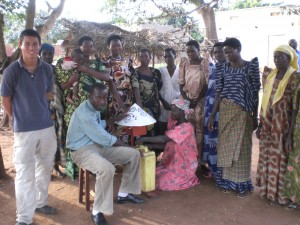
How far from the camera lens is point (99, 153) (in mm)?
3553

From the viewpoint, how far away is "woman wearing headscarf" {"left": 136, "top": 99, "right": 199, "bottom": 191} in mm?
4199

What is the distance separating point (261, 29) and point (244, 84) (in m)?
18.8

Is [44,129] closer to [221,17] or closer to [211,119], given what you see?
[211,119]

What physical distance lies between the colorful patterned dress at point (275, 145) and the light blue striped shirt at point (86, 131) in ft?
5.57

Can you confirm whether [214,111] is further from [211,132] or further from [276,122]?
[276,122]

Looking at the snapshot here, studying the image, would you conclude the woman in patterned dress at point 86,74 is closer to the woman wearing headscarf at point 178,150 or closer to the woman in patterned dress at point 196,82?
the woman wearing headscarf at point 178,150

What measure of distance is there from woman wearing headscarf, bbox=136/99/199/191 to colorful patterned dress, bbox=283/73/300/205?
1174 mm

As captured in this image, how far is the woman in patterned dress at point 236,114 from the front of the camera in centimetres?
378

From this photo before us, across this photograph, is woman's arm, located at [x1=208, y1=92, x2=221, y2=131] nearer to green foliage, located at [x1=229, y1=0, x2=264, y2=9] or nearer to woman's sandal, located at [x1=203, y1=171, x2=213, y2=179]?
woman's sandal, located at [x1=203, y1=171, x2=213, y2=179]

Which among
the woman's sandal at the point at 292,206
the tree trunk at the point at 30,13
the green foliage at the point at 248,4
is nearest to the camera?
the woman's sandal at the point at 292,206

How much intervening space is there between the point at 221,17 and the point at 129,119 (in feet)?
69.1

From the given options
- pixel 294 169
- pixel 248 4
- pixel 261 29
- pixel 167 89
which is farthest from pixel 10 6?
pixel 248 4

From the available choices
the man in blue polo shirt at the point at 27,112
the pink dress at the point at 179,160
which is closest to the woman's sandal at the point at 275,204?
the pink dress at the point at 179,160

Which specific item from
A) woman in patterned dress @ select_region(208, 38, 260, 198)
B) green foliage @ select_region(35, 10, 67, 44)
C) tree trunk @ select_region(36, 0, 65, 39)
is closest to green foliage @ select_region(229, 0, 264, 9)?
green foliage @ select_region(35, 10, 67, 44)
